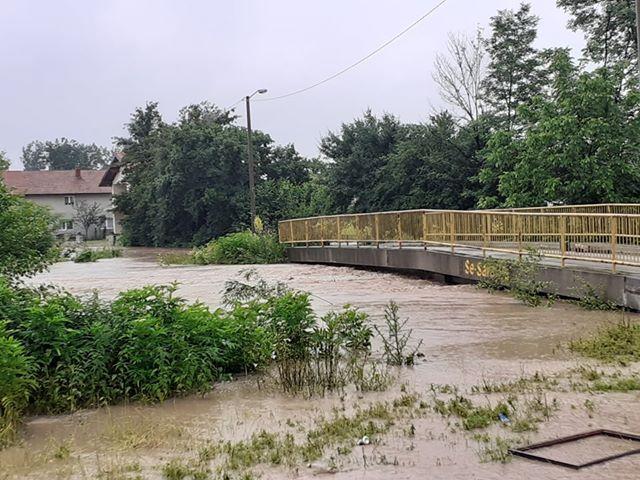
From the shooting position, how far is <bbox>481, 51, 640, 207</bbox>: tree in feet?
62.8

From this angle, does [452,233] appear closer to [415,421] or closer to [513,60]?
[415,421]

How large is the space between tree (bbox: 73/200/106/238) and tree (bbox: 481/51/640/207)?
60262 mm

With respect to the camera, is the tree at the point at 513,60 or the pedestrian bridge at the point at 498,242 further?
the tree at the point at 513,60

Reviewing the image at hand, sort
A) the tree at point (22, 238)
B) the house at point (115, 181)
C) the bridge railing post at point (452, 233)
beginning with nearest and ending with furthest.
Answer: the tree at point (22, 238)
the bridge railing post at point (452, 233)
the house at point (115, 181)

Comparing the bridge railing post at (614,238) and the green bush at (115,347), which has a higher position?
the bridge railing post at (614,238)

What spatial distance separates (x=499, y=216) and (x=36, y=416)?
1057cm

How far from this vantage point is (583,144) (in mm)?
19297

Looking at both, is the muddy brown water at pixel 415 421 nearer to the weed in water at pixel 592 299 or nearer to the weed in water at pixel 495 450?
the weed in water at pixel 495 450

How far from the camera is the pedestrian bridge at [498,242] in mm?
10750

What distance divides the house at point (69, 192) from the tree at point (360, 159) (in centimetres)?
4386

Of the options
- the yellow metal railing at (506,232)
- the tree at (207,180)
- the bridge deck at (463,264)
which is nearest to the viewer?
the yellow metal railing at (506,232)

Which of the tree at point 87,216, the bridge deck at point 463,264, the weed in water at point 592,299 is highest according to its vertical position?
the tree at point 87,216

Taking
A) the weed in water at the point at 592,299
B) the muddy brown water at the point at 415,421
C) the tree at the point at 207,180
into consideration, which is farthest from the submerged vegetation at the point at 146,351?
the tree at the point at 207,180

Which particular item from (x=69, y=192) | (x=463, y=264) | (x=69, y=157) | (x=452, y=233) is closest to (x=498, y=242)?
(x=463, y=264)
